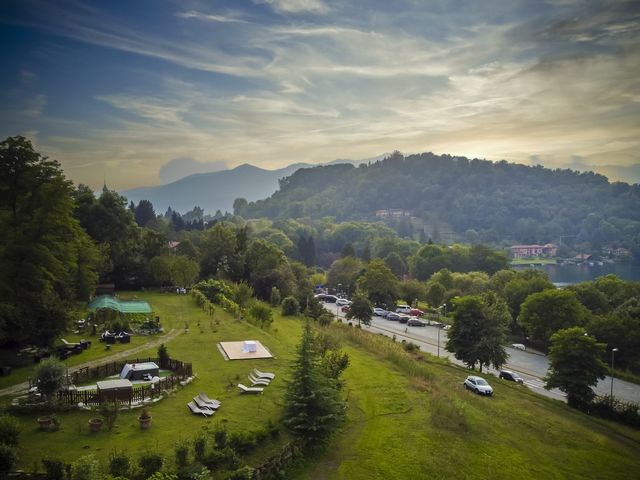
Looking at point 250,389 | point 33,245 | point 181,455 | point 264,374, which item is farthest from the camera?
point 33,245

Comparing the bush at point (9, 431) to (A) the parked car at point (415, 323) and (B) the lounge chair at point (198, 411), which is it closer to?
(B) the lounge chair at point (198, 411)

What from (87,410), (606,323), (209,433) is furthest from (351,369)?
(606,323)

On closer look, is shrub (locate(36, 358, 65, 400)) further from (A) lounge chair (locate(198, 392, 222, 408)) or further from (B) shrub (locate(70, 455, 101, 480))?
(B) shrub (locate(70, 455, 101, 480))

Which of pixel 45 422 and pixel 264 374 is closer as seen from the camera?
pixel 45 422

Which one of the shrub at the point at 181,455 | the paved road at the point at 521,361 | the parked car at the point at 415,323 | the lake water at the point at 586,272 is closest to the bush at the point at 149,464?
the shrub at the point at 181,455

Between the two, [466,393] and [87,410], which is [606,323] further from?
[87,410]

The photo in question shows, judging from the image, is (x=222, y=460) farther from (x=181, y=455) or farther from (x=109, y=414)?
(x=109, y=414)

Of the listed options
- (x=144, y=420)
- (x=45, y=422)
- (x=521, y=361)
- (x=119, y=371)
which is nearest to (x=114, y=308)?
(x=119, y=371)
